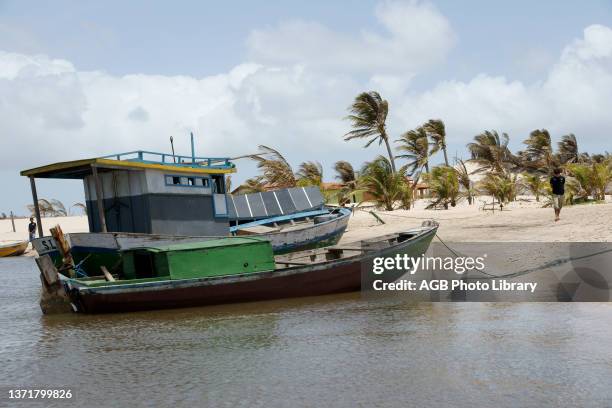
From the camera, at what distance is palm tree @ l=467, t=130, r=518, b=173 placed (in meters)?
47.6

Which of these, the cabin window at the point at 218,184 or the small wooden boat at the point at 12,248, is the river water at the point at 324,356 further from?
the small wooden boat at the point at 12,248

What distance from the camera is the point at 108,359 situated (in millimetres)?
10164

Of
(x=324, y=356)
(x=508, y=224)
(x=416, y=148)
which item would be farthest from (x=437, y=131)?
(x=324, y=356)

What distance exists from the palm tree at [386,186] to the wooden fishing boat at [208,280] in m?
17.3

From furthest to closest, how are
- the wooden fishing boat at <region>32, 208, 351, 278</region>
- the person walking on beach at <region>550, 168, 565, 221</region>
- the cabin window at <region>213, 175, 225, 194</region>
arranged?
1. the cabin window at <region>213, 175, 225, 194</region>
2. the person walking on beach at <region>550, 168, 565, 221</region>
3. the wooden fishing boat at <region>32, 208, 351, 278</region>

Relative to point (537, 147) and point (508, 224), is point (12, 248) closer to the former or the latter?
point (508, 224)

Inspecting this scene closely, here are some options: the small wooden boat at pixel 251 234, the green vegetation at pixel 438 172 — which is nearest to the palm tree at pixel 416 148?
the green vegetation at pixel 438 172

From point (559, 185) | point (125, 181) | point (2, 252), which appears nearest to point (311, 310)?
point (125, 181)

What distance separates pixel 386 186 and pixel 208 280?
19.9 m

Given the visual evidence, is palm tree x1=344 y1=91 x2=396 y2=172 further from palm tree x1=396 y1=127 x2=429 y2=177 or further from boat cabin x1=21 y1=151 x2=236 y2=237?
boat cabin x1=21 y1=151 x2=236 y2=237

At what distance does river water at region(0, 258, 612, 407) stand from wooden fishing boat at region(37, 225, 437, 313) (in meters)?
0.39

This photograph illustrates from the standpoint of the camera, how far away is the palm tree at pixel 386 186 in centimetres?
3278

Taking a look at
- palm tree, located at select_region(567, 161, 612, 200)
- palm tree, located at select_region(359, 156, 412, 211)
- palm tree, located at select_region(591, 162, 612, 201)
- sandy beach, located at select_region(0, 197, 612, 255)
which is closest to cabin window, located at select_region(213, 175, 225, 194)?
sandy beach, located at select_region(0, 197, 612, 255)

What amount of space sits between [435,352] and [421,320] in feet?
7.83
